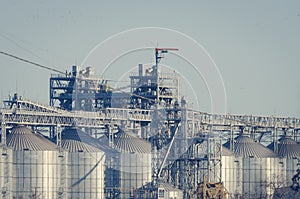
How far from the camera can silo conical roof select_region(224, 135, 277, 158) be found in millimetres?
150875

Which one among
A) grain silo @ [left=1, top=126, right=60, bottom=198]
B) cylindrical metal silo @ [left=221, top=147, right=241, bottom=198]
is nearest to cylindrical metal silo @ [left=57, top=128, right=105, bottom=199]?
grain silo @ [left=1, top=126, right=60, bottom=198]

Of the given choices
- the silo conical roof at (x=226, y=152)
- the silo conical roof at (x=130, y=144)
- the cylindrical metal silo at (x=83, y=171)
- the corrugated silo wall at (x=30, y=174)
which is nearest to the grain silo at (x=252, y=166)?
the silo conical roof at (x=226, y=152)

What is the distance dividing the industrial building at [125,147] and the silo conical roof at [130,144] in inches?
4.6

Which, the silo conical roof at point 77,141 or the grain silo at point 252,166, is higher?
the silo conical roof at point 77,141

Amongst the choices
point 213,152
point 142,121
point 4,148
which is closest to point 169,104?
point 142,121

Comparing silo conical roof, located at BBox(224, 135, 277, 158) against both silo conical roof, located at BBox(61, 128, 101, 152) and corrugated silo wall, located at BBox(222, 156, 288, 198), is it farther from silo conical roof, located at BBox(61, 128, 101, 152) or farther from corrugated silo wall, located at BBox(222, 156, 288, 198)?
silo conical roof, located at BBox(61, 128, 101, 152)

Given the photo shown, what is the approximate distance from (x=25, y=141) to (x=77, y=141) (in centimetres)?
787

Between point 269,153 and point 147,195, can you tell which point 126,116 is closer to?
point 147,195

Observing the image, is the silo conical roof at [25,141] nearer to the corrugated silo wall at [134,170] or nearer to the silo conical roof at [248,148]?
the corrugated silo wall at [134,170]

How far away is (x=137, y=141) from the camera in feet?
449

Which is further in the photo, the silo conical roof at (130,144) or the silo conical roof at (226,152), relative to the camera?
the silo conical roof at (226,152)

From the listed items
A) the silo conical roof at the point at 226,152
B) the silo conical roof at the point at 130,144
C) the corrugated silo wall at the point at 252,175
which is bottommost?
the corrugated silo wall at the point at 252,175

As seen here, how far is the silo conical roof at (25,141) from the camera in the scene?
12669 centimetres

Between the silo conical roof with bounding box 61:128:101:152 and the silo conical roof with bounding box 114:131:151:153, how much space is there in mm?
2854
